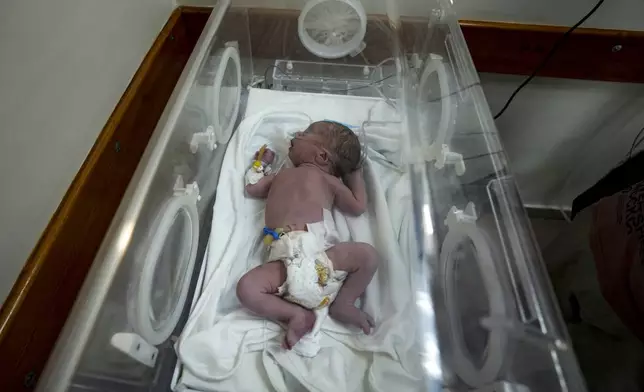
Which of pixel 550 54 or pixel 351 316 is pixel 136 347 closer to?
pixel 351 316

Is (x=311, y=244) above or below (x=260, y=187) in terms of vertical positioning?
below

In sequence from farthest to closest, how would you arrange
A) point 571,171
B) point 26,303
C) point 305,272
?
point 571,171 → point 305,272 → point 26,303

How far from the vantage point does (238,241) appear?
1.06m

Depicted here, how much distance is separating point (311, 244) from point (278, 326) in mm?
170

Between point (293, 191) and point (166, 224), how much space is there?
31cm

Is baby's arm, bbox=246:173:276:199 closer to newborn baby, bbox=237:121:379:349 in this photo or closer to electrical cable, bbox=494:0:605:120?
newborn baby, bbox=237:121:379:349

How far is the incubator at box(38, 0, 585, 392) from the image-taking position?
69cm

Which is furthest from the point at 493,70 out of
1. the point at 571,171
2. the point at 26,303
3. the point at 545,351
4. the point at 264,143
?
the point at 26,303

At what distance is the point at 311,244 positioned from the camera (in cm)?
96

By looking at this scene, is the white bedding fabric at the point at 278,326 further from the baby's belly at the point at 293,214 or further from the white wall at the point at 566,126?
the white wall at the point at 566,126

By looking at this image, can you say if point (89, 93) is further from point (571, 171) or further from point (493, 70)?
point (571, 171)

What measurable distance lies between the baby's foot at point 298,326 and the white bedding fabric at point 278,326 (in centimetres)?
3

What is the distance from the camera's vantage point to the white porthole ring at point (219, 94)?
1147 mm

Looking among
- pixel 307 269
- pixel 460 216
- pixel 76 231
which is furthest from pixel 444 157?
pixel 76 231
